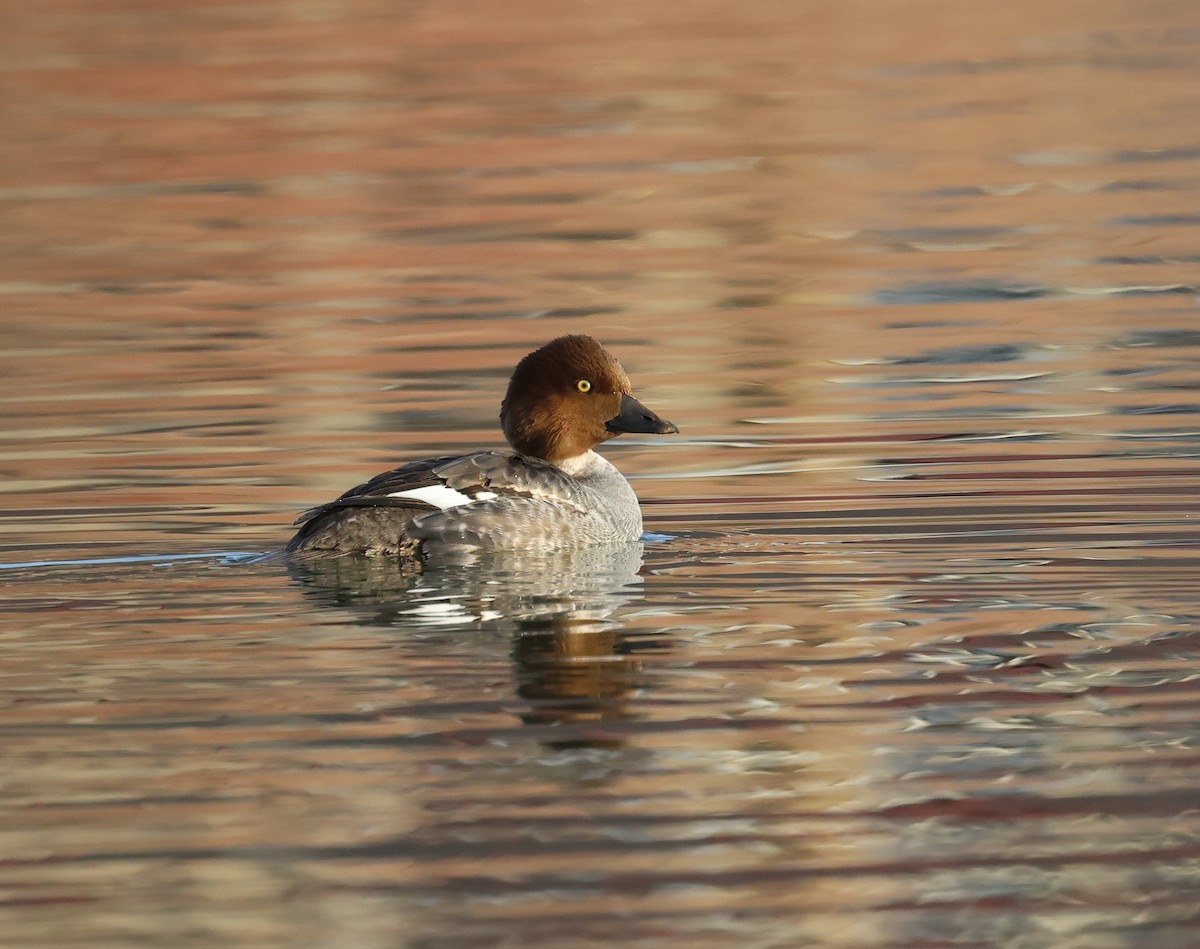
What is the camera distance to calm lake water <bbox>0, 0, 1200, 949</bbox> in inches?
218

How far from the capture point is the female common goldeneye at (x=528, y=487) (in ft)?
29.5

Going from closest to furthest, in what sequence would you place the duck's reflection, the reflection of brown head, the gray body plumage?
1. the reflection of brown head
2. the duck's reflection
3. the gray body plumage

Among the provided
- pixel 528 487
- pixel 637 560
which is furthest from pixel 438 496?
pixel 637 560

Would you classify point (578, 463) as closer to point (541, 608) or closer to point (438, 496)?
point (438, 496)

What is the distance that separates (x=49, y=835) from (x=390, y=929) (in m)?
1.05

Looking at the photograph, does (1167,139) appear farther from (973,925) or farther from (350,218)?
(973,925)

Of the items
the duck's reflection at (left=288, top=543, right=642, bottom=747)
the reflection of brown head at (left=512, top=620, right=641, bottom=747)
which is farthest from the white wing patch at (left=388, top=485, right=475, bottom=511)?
the reflection of brown head at (left=512, top=620, right=641, bottom=747)

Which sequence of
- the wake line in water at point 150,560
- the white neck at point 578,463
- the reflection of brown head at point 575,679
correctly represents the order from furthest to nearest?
the white neck at point 578,463 → the wake line in water at point 150,560 → the reflection of brown head at point 575,679

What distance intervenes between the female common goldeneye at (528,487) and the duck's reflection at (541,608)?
8 cm

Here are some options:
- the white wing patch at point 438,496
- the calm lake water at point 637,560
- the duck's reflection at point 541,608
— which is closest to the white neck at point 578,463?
the calm lake water at point 637,560

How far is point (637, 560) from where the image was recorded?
9031 mm

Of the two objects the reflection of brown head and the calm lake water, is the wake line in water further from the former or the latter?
the reflection of brown head

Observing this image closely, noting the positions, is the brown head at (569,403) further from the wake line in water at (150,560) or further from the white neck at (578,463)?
the wake line in water at (150,560)

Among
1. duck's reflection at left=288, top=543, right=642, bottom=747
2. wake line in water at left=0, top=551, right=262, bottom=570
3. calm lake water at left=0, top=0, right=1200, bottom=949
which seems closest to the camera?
calm lake water at left=0, top=0, right=1200, bottom=949
